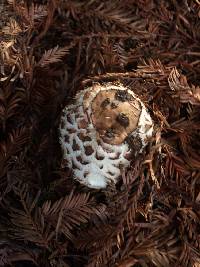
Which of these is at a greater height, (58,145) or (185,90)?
(185,90)

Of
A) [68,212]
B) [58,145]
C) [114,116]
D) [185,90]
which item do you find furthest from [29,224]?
[185,90]

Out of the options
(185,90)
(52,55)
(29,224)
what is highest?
(52,55)

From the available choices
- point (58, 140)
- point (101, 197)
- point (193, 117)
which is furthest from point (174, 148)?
point (58, 140)

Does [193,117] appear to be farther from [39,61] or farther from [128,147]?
[39,61]

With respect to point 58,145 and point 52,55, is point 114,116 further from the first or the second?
point 52,55

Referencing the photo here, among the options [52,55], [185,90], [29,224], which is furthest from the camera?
[52,55]

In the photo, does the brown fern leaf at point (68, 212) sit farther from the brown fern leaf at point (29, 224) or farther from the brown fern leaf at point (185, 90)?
the brown fern leaf at point (185, 90)
